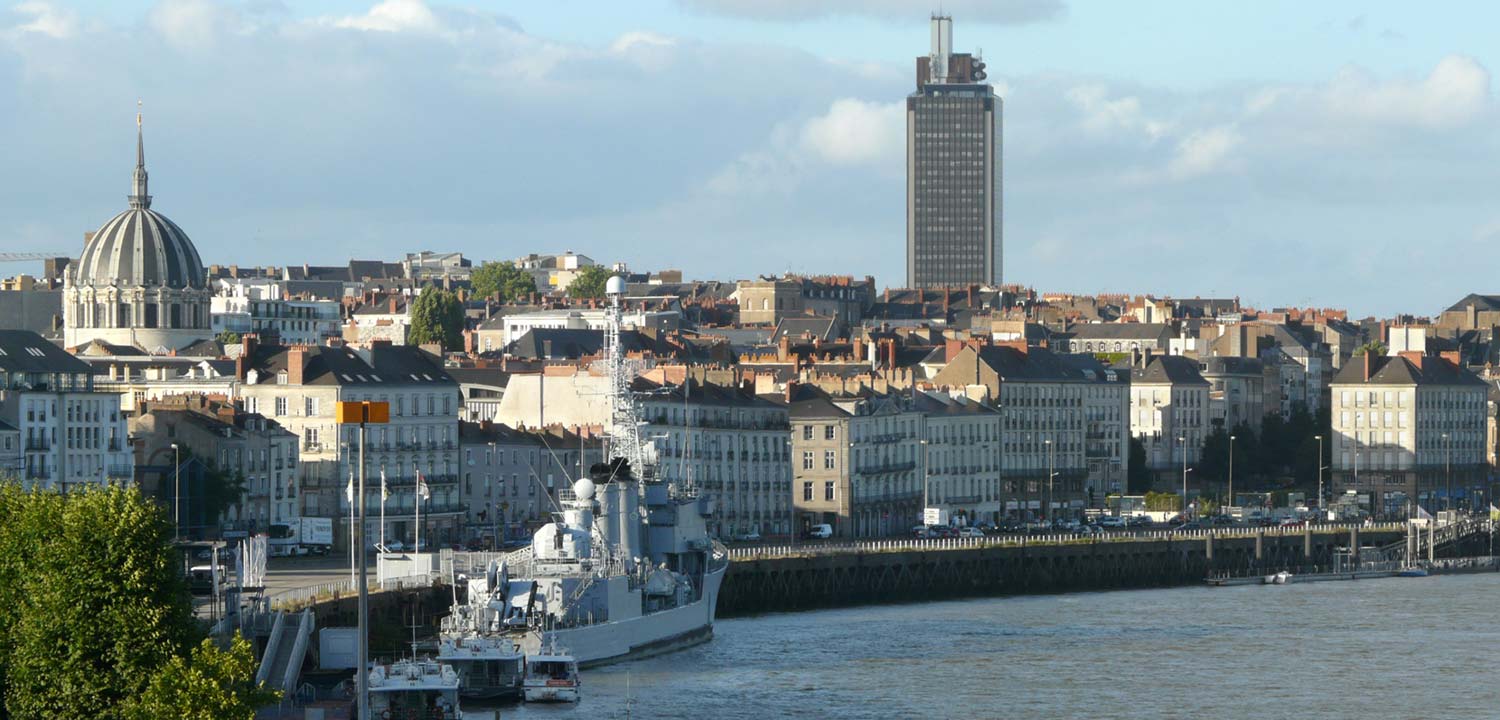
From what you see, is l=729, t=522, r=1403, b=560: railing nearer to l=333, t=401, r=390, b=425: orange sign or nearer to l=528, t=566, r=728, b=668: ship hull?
l=528, t=566, r=728, b=668: ship hull

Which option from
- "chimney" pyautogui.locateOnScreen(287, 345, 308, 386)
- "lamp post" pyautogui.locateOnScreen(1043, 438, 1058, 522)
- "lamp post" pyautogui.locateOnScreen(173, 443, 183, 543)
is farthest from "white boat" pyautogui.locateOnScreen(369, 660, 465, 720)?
"lamp post" pyautogui.locateOnScreen(1043, 438, 1058, 522)

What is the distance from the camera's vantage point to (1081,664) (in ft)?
307

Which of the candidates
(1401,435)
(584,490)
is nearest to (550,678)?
(584,490)

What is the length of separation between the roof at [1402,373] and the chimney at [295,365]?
233 feet

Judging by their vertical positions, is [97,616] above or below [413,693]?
above

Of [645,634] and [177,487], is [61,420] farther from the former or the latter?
[645,634]

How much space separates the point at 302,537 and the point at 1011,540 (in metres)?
28.2

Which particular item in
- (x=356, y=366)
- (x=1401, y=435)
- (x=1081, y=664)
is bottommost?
(x=1081, y=664)

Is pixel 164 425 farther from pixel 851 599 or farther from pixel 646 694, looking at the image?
pixel 646 694

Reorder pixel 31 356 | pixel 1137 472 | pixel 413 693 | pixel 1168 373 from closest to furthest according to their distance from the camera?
pixel 413 693 → pixel 31 356 → pixel 1137 472 → pixel 1168 373

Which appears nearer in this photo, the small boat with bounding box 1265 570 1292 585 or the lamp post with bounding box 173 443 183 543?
the lamp post with bounding box 173 443 183 543

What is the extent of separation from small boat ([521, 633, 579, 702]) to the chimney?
4760 centimetres

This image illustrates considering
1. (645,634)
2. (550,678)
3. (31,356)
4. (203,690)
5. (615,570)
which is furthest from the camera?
(31,356)

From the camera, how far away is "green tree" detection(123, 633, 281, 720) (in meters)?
54.5
